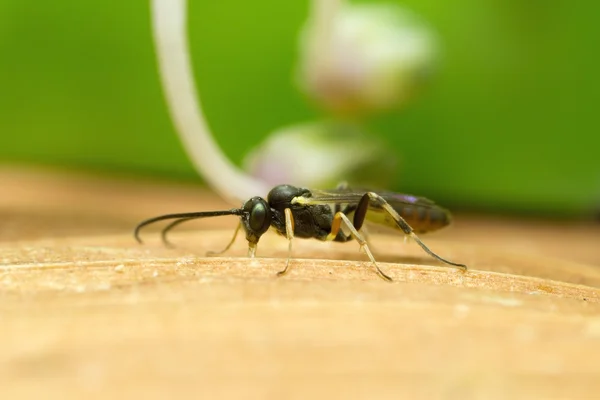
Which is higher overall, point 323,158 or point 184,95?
point 184,95

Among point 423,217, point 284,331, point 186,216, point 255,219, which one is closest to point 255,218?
point 255,219

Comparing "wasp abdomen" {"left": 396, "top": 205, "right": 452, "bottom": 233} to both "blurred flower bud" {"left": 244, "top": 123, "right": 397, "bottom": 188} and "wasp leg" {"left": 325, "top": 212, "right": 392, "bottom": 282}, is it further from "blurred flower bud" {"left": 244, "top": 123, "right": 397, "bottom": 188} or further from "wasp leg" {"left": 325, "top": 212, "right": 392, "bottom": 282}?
"blurred flower bud" {"left": 244, "top": 123, "right": 397, "bottom": 188}

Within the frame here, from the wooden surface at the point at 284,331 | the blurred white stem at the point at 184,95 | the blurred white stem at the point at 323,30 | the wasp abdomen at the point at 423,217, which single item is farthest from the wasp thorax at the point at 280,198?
the blurred white stem at the point at 323,30

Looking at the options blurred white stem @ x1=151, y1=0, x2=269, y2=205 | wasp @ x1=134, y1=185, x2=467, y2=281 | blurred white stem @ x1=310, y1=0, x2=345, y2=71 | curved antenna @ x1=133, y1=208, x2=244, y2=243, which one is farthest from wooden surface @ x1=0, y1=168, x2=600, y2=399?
blurred white stem @ x1=310, y1=0, x2=345, y2=71

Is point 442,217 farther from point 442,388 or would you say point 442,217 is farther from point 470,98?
point 470,98

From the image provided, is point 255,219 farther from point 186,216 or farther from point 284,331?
point 284,331

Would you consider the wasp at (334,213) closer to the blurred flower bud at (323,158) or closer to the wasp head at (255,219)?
the wasp head at (255,219)
